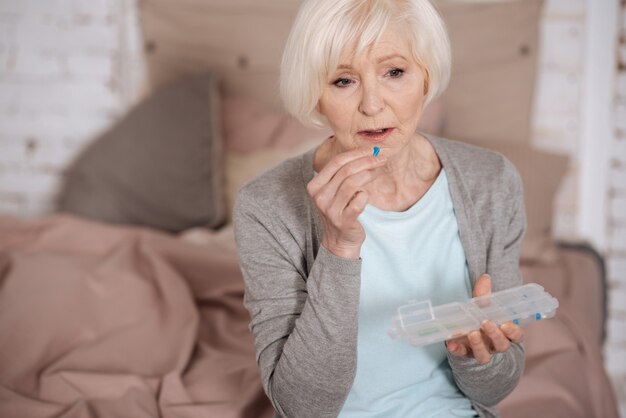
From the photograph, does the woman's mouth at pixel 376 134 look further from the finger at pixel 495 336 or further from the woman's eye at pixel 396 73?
the finger at pixel 495 336

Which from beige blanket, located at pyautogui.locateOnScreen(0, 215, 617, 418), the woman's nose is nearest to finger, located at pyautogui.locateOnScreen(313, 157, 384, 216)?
the woman's nose

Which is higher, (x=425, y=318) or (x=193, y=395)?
(x=425, y=318)

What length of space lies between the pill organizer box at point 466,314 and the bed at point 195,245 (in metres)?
0.48

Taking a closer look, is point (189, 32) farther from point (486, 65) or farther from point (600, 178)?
point (600, 178)

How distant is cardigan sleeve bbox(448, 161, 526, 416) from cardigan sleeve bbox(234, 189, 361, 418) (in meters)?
0.20

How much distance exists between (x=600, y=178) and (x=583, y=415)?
1259 millimetres

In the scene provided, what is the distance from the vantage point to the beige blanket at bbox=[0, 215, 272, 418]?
1.33 m

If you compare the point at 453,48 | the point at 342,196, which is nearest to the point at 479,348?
the point at 342,196

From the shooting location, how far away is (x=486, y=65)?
2.29 m

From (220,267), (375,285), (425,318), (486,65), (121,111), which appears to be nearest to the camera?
(425,318)

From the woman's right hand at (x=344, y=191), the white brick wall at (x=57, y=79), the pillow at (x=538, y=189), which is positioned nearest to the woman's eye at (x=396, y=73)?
the woman's right hand at (x=344, y=191)

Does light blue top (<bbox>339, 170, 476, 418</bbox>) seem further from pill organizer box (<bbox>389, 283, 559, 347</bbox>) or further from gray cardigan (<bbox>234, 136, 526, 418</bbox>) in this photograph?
pill organizer box (<bbox>389, 283, 559, 347</bbox>)

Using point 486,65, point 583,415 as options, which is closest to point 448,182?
point 583,415

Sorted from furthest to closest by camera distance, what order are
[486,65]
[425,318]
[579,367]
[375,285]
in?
[486,65] → [579,367] → [375,285] → [425,318]
